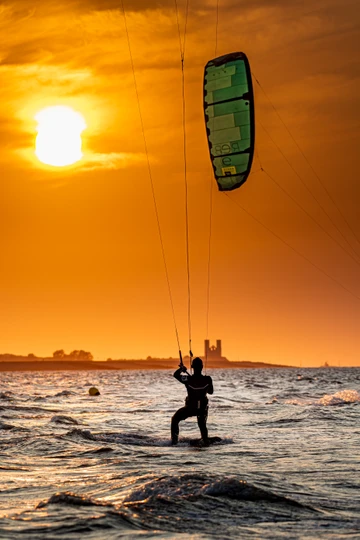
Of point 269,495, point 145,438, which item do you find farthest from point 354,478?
point 145,438

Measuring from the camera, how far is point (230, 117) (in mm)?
19766

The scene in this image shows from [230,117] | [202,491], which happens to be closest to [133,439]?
[230,117]

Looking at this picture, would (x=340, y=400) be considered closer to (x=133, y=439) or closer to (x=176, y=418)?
(x=133, y=439)

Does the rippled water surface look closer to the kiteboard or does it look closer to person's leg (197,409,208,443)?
the kiteboard

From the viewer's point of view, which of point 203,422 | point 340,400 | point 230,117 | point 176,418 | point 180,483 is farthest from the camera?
point 340,400

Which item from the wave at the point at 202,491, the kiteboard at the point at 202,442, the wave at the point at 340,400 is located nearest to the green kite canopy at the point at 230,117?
the kiteboard at the point at 202,442

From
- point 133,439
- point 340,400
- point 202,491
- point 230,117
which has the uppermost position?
point 230,117

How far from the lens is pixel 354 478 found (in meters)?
12.3

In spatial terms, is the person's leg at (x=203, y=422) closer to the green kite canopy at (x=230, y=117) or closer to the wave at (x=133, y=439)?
the wave at (x=133, y=439)

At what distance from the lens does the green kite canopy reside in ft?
64.2

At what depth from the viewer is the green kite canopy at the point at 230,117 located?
1956 centimetres

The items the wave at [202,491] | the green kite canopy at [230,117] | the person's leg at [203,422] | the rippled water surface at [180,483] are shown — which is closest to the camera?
the rippled water surface at [180,483]

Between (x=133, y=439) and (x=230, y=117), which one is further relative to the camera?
(x=133, y=439)

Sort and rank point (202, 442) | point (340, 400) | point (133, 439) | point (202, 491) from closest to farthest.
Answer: point (202, 491)
point (202, 442)
point (133, 439)
point (340, 400)
